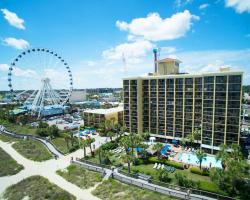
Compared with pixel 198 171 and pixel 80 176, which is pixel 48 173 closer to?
pixel 80 176

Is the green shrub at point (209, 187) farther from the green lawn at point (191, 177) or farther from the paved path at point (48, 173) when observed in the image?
the paved path at point (48, 173)

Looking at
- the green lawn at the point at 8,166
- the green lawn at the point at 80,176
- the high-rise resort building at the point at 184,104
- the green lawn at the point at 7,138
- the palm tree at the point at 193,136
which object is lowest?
the green lawn at the point at 8,166

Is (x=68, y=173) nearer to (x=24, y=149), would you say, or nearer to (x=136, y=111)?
(x=24, y=149)

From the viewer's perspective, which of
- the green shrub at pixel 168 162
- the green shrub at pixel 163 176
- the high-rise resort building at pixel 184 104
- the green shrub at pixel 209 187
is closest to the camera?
the green shrub at pixel 209 187

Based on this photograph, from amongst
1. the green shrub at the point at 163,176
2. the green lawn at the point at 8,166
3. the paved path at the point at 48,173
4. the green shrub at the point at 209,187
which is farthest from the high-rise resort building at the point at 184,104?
the green lawn at the point at 8,166

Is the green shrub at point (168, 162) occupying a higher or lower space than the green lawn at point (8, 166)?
higher

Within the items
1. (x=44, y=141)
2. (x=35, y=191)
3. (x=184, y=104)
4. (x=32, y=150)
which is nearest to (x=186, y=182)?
(x=184, y=104)
